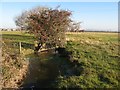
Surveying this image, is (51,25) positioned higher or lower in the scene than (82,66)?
higher

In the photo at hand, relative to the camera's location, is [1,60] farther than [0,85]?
Yes

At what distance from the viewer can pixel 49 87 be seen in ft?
49.8

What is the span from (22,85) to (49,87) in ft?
6.35

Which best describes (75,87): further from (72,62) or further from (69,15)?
(69,15)

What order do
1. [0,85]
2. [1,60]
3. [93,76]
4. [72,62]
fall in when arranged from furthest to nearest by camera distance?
[72,62] → [93,76] → [1,60] → [0,85]

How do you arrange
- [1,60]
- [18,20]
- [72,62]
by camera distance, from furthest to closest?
1. [18,20]
2. [72,62]
3. [1,60]

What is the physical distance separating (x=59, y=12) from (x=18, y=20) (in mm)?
43218

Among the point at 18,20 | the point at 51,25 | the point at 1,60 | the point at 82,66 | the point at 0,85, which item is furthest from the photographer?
the point at 18,20

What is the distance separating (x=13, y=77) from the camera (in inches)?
609

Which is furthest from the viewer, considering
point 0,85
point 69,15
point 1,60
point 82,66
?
point 69,15

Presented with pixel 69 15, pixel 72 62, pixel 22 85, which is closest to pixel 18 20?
pixel 69 15

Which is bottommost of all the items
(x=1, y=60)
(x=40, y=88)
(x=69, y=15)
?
(x=40, y=88)

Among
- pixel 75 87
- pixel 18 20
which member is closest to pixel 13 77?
pixel 75 87

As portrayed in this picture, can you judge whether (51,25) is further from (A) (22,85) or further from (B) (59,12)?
(A) (22,85)
